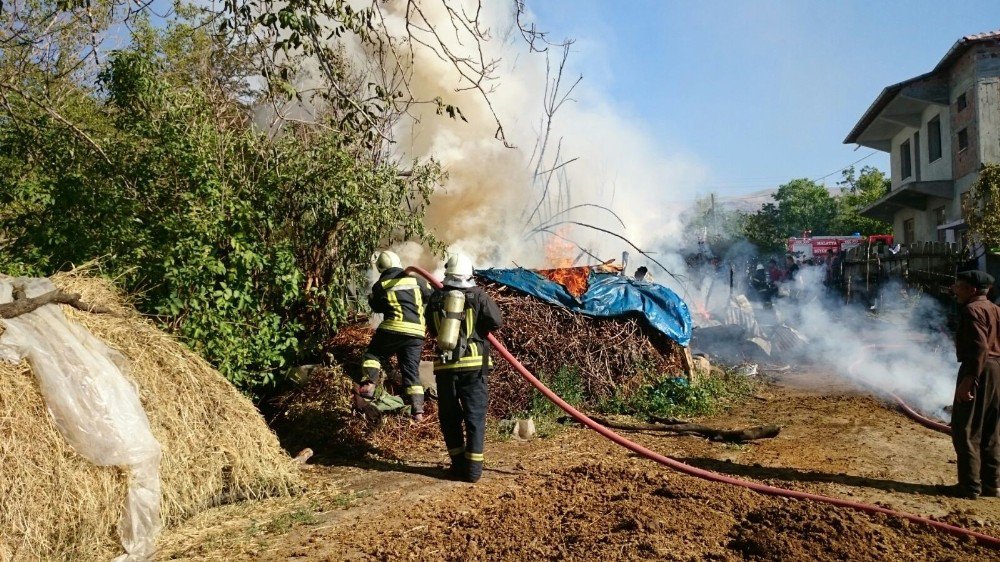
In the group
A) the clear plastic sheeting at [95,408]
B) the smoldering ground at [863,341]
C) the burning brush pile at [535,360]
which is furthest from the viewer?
the smoldering ground at [863,341]

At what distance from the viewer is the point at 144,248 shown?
6.50 metres

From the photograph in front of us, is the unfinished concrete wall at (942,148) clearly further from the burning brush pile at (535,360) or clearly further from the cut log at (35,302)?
the cut log at (35,302)

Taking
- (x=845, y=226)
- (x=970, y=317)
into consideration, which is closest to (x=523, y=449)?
(x=970, y=317)

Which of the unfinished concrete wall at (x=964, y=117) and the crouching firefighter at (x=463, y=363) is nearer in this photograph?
the crouching firefighter at (x=463, y=363)

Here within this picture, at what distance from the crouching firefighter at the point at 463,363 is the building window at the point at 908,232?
2700 centimetres

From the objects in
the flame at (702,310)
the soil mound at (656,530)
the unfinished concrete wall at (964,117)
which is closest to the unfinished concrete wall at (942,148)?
the unfinished concrete wall at (964,117)

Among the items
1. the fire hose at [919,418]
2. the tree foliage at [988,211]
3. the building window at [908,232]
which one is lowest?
the fire hose at [919,418]

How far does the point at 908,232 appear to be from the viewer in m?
28.6

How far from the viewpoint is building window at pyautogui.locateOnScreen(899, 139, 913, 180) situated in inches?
1110

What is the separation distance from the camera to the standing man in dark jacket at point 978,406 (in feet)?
17.7

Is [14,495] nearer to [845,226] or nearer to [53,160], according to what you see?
[53,160]

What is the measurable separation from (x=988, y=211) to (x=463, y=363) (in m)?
13.5

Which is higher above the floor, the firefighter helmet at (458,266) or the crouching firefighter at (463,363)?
the firefighter helmet at (458,266)

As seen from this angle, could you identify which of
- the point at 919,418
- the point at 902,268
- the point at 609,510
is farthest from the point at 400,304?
the point at 902,268
